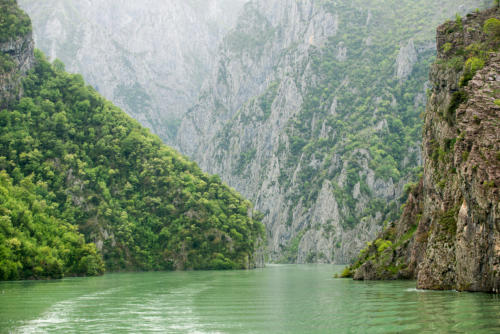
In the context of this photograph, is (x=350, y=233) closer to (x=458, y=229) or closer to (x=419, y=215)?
(x=419, y=215)

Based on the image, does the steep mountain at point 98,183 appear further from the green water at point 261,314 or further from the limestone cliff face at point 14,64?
the green water at point 261,314

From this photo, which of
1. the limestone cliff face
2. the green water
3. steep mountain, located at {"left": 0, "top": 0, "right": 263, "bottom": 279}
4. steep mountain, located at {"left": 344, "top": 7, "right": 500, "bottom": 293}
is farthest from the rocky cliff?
steep mountain, located at {"left": 344, "top": 7, "right": 500, "bottom": 293}

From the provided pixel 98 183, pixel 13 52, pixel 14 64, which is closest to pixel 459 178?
pixel 98 183

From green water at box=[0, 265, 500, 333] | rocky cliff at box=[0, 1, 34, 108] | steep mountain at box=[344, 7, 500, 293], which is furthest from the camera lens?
rocky cliff at box=[0, 1, 34, 108]

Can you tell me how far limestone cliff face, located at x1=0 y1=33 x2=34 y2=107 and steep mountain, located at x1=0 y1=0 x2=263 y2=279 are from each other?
0.24 meters

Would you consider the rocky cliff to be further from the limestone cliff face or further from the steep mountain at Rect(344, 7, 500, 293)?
the steep mountain at Rect(344, 7, 500, 293)

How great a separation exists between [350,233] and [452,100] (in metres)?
152

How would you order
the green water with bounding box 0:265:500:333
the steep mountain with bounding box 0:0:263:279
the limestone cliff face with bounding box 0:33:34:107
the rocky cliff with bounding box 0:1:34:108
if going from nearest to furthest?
the green water with bounding box 0:265:500:333
the steep mountain with bounding box 0:0:263:279
the limestone cliff face with bounding box 0:33:34:107
the rocky cliff with bounding box 0:1:34:108

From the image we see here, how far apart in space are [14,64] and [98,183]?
3373 centimetres

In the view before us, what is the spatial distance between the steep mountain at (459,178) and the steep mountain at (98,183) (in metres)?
55.6

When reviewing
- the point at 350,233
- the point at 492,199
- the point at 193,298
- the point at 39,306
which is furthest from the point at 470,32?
the point at 350,233

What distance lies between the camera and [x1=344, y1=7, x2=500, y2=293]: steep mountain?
35.5 metres

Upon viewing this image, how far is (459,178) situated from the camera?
3984 centimetres

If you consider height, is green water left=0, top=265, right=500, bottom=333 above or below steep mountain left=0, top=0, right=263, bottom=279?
below
